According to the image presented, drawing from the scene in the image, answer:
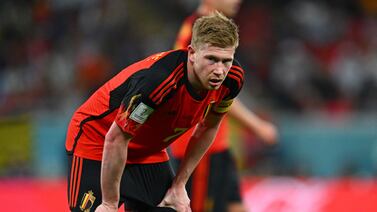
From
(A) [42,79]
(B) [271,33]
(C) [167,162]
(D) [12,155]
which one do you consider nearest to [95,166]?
(C) [167,162]

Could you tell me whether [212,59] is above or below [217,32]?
below

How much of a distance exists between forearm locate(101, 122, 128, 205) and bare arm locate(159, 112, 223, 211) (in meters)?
0.44

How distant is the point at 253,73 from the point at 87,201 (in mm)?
8795

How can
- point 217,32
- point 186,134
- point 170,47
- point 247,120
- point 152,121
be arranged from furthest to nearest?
point 170,47, point 247,120, point 186,134, point 152,121, point 217,32

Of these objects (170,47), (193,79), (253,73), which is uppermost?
(253,73)

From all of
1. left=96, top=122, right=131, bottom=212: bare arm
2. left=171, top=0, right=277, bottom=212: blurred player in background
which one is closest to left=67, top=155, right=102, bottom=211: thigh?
left=96, top=122, right=131, bottom=212: bare arm

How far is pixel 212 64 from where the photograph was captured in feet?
13.6

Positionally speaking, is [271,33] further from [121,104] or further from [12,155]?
[121,104]

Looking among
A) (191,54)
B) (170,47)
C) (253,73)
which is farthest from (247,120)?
(253,73)

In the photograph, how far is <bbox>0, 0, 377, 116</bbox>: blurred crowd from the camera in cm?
1266

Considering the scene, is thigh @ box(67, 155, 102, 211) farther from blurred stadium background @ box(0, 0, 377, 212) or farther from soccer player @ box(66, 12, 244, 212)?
blurred stadium background @ box(0, 0, 377, 212)

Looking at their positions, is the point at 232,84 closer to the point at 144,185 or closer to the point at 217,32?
the point at 217,32

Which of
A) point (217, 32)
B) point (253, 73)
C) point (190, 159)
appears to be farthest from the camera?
point (253, 73)

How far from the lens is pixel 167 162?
4.83 meters
